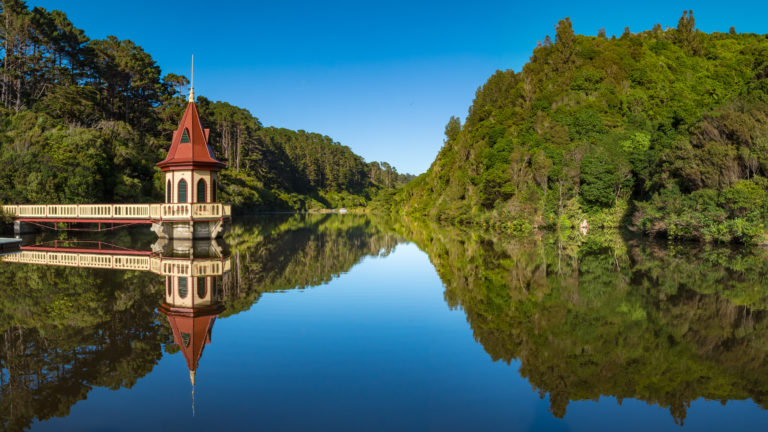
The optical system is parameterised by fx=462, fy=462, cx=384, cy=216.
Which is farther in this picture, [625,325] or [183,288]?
[183,288]

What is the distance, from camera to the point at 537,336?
8.18m

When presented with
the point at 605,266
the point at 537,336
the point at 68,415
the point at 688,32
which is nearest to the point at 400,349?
the point at 537,336

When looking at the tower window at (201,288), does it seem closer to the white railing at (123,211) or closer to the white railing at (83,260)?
the white railing at (83,260)

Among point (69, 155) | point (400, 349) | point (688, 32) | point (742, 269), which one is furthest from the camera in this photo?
point (688, 32)

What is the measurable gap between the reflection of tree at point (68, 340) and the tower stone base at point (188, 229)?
13.1 meters

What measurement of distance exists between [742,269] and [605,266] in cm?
463

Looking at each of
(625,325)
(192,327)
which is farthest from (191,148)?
(625,325)

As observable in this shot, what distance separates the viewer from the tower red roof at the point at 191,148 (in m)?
27.5

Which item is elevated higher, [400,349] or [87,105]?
[87,105]

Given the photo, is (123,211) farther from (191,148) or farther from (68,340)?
(68,340)

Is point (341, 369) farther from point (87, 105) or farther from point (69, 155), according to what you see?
point (87, 105)

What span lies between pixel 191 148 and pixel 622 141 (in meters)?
38.2

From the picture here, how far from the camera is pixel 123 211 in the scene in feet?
89.4

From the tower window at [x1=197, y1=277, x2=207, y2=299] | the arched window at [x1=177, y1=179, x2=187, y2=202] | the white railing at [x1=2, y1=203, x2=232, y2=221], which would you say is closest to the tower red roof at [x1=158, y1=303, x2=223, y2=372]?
the tower window at [x1=197, y1=277, x2=207, y2=299]
